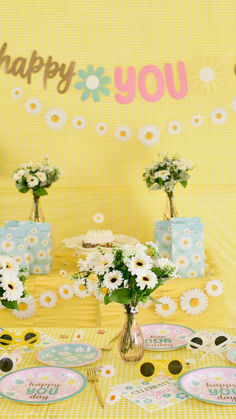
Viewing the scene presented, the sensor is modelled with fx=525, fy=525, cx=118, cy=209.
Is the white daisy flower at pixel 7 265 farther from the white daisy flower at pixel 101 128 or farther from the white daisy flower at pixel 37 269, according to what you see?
the white daisy flower at pixel 101 128

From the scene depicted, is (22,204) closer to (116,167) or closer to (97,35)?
(116,167)

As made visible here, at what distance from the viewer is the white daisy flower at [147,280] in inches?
61.9

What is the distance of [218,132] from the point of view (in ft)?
11.3

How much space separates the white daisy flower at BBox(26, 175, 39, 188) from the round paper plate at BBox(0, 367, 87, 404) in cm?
150

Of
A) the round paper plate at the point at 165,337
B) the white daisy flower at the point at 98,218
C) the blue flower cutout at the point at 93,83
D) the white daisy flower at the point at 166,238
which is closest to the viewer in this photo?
the round paper plate at the point at 165,337

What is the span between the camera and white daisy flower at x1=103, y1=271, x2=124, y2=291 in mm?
1588

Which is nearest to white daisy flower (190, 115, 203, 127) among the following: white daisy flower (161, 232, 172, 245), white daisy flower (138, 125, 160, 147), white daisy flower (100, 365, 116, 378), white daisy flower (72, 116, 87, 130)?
white daisy flower (138, 125, 160, 147)

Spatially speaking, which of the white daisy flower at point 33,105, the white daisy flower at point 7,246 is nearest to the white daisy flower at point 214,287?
the white daisy flower at point 7,246

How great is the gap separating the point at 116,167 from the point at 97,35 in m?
0.86

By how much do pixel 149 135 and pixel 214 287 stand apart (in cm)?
122

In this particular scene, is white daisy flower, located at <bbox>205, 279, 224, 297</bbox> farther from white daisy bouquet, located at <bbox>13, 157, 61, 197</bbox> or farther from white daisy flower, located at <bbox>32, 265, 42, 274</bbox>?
white daisy bouquet, located at <bbox>13, 157, 61, 197</bbox>

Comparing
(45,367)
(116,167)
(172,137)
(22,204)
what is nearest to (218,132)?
(172,137)

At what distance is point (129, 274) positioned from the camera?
161 cm

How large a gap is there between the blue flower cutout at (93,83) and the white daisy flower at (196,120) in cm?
58
